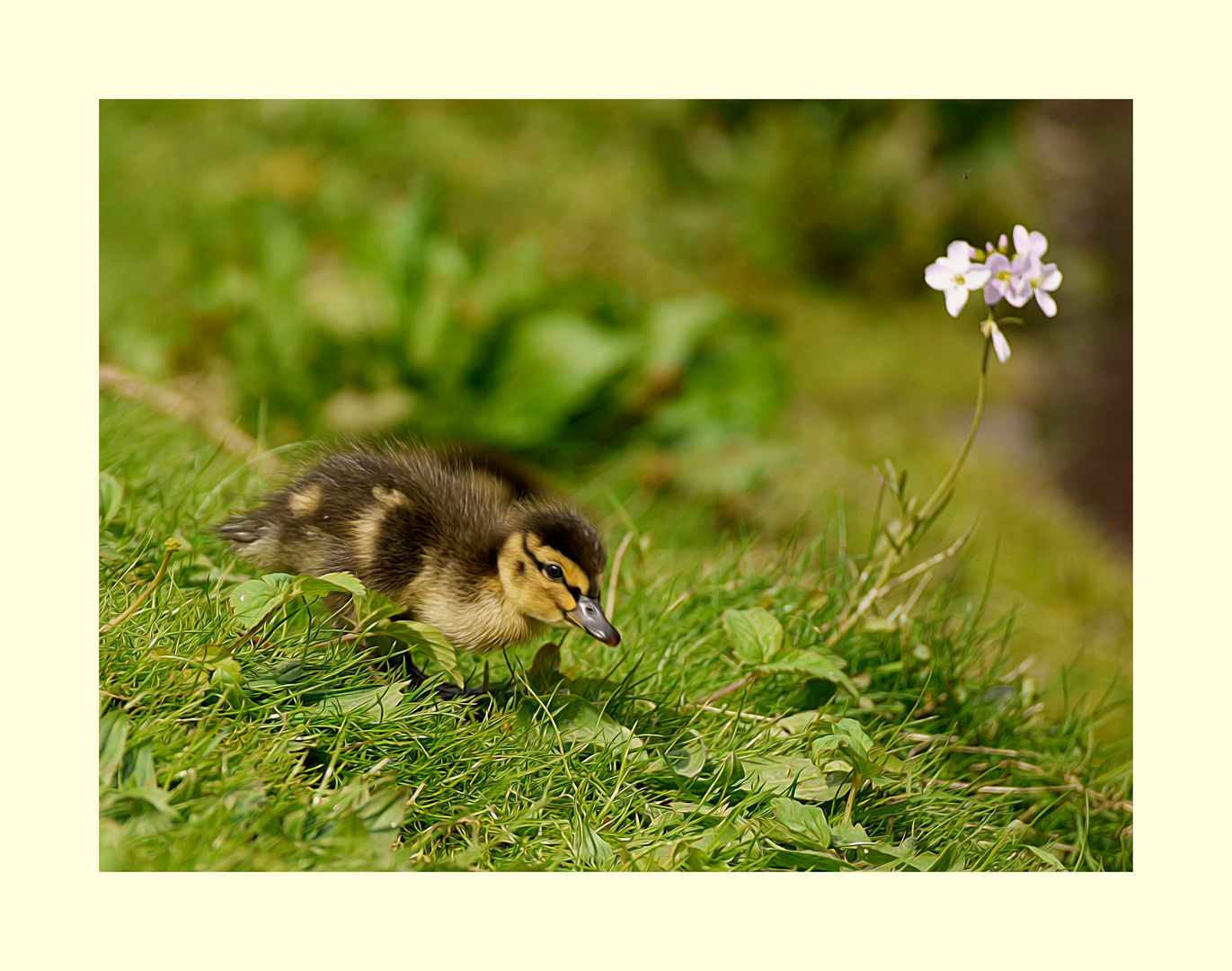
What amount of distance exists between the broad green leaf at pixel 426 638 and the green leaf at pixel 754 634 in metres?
0.76

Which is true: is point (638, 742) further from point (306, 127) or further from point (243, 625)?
point (306, 127)

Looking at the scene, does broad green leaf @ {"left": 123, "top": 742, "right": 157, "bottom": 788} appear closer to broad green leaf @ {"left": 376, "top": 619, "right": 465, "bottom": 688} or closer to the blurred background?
broad green leaf @ {"left": 376, "top": 619, "right": 465, "bottom": 688}

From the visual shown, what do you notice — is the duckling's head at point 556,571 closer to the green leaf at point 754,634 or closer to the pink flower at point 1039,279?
the green leaf at point 754,634

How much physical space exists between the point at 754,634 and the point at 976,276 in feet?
3.31

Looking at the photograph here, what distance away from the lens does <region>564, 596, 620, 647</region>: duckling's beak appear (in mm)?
2137

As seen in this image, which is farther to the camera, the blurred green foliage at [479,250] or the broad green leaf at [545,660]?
the blurred green foliage at [479,250]

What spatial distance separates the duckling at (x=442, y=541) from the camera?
220 cm

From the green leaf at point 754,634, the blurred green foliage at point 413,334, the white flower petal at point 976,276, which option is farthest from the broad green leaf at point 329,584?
the blurred green foliage at point 413,334

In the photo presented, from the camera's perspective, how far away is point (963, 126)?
6.47m

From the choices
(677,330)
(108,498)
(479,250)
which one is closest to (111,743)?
(108,498)

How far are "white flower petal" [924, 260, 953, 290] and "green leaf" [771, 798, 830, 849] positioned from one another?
1.22 m

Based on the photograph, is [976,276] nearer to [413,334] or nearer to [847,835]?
[847,835]

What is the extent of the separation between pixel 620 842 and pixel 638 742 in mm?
243

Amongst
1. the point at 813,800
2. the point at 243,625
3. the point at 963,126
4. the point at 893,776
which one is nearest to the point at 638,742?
the point at 813,800
